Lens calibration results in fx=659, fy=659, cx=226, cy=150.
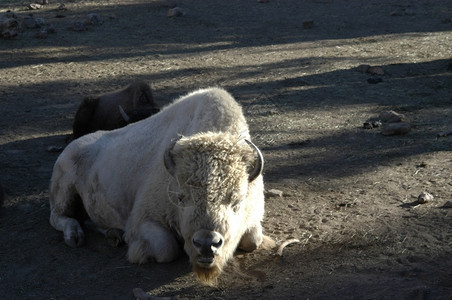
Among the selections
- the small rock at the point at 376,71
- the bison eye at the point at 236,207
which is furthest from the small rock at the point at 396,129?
the bison eye at the point at 236,207

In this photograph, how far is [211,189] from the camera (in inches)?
192

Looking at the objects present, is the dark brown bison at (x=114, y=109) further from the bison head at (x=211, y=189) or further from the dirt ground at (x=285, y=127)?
the bison head at (x=211, y=189)

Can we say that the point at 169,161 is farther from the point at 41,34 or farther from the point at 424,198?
the point at 41,34

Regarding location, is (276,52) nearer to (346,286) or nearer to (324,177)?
(324,177)

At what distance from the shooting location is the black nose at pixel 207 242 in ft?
15.7

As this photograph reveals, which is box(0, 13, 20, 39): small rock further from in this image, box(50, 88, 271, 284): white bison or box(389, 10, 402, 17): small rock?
box(389, 10, 402, 17): small rock

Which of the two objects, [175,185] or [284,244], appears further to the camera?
[284,244]

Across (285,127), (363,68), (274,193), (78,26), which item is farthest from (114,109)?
(78,26)

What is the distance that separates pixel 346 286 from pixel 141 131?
271 cm

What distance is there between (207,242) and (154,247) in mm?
945

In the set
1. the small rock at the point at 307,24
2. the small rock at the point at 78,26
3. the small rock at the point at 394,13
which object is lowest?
the small rock at the point at 307,24

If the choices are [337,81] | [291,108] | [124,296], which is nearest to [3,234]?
[124,296]

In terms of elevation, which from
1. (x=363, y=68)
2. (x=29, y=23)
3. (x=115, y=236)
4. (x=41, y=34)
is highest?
(x=29, y=23)

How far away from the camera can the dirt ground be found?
5.35m
